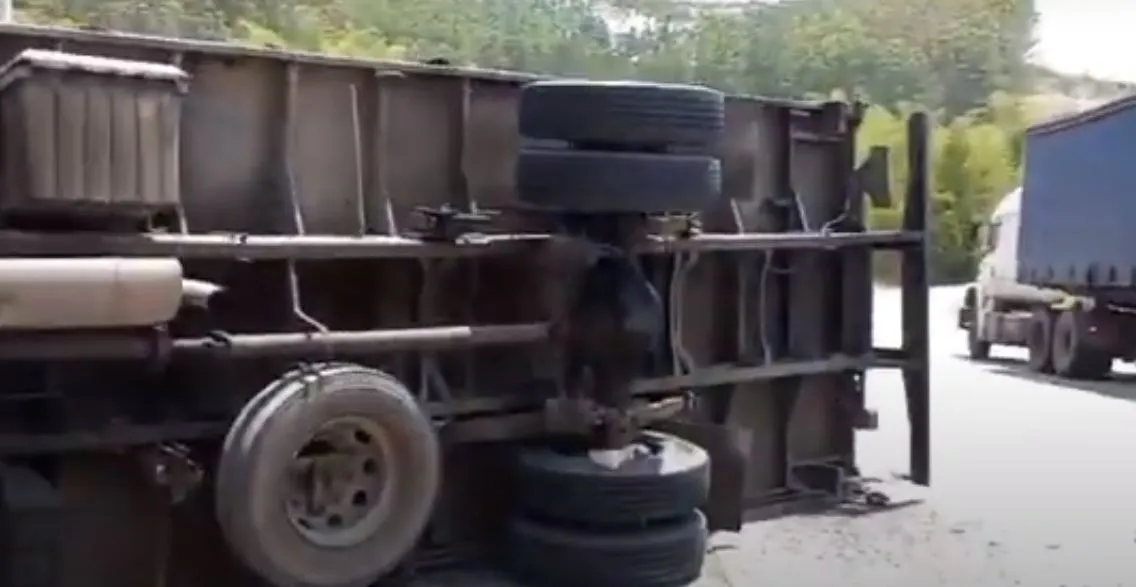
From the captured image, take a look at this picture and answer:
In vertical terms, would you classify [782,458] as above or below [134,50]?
below

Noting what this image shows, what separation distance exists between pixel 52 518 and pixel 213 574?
2.99 ft

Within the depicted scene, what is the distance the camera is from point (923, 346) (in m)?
8.62

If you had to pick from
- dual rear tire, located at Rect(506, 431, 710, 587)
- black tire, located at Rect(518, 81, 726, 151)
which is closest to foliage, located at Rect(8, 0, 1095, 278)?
black tire, located at Rect(518, 81, 726, 151)

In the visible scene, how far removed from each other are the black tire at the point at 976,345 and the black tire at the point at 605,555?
46.8 feet

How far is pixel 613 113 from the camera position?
6.27 meters

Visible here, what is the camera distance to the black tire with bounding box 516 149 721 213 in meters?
6.28

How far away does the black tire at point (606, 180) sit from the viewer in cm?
628

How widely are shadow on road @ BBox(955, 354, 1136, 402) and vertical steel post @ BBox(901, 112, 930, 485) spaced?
23.1ft

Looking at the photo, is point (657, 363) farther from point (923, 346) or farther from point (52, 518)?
point (52, 518)

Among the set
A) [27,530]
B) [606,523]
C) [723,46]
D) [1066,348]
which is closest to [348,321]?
[606,523]

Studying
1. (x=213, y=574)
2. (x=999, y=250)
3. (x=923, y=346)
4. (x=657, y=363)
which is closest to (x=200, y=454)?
(x=213, y=574)

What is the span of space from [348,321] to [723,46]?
45431mm

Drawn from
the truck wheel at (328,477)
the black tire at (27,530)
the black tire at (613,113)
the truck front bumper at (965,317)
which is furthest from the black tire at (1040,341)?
the black tire at (27,530)

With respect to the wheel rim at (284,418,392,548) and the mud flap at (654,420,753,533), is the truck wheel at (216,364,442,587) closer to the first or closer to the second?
the wheel rim at (284,418,392,548)
